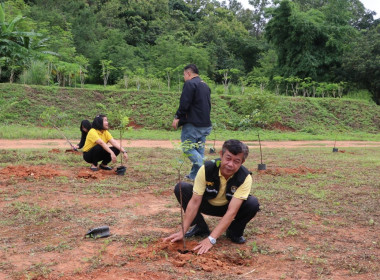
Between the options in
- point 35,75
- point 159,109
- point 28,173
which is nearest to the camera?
point 28,173

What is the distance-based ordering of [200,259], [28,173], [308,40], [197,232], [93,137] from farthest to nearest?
[308,40], [93,137], [28,173], [197,232], [200,259]

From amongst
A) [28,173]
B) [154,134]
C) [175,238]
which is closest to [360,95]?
[154,134]

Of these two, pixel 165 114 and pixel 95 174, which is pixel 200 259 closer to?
pixel 95 174

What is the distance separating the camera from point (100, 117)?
7.22 m

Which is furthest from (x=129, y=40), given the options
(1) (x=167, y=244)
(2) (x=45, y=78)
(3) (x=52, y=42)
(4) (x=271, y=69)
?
(1) (x=167, y=244)

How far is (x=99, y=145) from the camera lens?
23.7 feet

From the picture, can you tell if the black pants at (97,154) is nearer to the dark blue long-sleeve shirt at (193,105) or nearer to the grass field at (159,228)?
the grass field at (159,228)

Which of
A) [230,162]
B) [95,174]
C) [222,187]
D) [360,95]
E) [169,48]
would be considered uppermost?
[169,48]

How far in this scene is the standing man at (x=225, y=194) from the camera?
12.1 ft

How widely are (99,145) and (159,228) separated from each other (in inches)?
123

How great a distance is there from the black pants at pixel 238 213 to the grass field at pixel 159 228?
0.65 ft

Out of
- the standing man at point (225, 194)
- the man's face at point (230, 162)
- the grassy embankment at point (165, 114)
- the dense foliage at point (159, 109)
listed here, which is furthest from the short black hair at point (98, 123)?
the dense foliage at point (159, 109)

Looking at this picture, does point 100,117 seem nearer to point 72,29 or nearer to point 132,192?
point 132,192

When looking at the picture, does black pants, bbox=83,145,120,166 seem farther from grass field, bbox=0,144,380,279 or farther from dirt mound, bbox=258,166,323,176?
dirt mound, bbox=258,166,323,176
